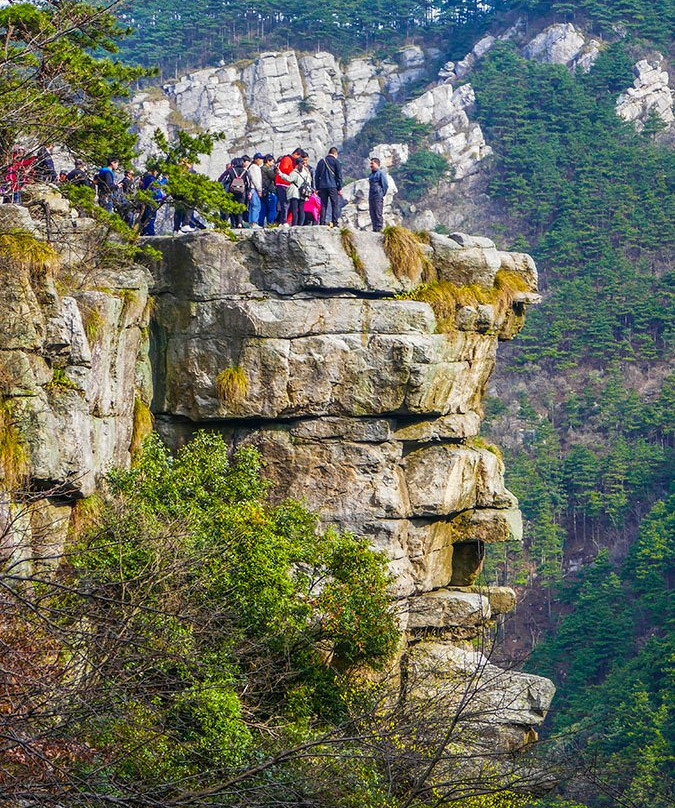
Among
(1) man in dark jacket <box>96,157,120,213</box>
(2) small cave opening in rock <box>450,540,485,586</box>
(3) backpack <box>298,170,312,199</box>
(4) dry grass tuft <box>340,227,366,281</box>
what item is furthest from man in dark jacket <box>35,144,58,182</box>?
(2) small cave opening in rock <box>450,540,485,586</box>

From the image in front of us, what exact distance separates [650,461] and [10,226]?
171 ft

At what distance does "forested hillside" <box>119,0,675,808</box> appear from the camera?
53.8 m

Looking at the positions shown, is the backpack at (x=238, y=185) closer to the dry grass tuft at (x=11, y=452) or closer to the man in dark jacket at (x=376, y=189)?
the man in dark jacket at (x=376, y=189)

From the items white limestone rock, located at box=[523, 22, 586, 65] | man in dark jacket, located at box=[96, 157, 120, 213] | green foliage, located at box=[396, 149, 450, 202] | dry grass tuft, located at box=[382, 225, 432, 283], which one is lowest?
dry grass tuft, located at box=[382, 225, 432, 283]

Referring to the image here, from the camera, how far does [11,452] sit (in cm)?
1762

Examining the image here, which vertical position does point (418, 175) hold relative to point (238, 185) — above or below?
above

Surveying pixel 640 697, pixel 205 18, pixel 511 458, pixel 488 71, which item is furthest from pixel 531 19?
pixel 640 697

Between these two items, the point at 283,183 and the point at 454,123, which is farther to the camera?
the point at 454,123

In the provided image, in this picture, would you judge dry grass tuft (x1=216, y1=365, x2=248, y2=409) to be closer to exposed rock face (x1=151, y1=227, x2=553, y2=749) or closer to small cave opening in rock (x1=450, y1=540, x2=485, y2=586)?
exposed rock face (x1=151, y1=227, x2=553, y2=749)

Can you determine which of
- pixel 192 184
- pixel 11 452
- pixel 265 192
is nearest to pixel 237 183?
pixel 265 192

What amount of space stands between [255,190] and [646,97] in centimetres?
Answer: 7216

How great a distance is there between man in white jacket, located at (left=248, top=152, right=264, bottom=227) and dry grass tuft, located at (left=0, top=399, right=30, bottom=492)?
7.39 metres

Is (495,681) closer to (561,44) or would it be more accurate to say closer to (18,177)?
(18,177)

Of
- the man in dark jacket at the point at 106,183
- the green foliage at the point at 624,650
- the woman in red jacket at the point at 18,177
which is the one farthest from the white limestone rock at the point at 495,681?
the green foliage at the point at 624,650
